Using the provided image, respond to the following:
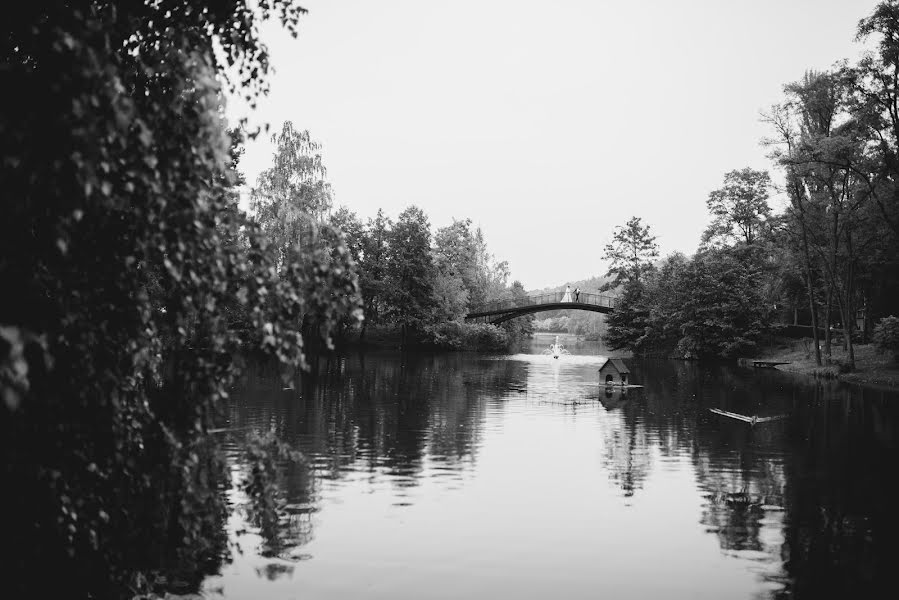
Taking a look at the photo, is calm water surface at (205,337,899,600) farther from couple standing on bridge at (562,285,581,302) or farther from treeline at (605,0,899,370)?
couple standing on bridge at (562,285,581,302)

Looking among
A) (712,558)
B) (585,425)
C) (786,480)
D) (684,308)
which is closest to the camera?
(712,558)

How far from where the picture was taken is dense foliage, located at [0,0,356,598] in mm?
4164

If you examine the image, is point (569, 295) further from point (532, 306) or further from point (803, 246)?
point (803, 246)

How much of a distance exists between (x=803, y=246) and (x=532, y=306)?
119 feet

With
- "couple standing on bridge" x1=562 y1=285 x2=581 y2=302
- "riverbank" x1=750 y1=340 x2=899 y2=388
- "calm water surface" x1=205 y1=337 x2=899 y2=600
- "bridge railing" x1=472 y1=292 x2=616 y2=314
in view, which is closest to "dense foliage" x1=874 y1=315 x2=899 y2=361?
"riverbank" x1=750 y1=340 x2=899 y2=388

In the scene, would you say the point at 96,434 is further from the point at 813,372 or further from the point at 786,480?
the point at 813,372

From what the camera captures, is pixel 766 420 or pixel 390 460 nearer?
pixel 390 460

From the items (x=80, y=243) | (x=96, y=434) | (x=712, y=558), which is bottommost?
(x=712, y=558)

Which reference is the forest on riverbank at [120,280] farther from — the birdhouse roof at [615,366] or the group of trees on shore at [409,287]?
the group of trees on shore at [409,287]

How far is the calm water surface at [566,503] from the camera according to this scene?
36.3 ft

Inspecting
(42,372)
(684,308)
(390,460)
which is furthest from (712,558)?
(684,308)

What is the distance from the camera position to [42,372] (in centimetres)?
559

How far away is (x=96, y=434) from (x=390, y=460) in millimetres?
13394

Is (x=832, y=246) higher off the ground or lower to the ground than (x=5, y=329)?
higher
